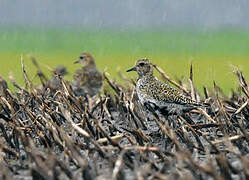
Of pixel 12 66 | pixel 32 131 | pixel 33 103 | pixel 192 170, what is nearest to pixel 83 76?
pixel 33 103

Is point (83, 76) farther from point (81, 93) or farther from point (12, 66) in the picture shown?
point (12, 66)

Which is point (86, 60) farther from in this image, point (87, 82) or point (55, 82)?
point (87, 82)

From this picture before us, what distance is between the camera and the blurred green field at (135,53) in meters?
16.6

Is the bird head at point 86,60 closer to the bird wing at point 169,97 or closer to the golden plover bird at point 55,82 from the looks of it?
the golden plover bird at point 55,82

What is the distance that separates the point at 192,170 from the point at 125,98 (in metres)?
2.89

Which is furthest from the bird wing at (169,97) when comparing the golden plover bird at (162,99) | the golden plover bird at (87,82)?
the golden plover bird at (87,82)

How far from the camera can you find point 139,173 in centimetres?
383

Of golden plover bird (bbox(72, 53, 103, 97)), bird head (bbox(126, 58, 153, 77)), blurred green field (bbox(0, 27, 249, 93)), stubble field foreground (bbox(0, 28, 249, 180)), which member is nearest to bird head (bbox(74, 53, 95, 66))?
golden plover bird (bbox(72, 53, 103, 97))

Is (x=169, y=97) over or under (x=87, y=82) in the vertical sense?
over

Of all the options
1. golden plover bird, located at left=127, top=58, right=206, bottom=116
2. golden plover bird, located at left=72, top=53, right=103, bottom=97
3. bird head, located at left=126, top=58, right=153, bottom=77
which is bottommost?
golden plover bird, located at left=72, top=53, right=103, bottom=97

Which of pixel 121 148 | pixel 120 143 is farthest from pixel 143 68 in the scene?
pixel 121 148

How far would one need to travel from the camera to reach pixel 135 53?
85.6 ft

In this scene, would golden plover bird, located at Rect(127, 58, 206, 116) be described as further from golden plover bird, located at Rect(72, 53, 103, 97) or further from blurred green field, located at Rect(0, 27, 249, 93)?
golden plover bird, located at Rect(72, 53, 103, 97)

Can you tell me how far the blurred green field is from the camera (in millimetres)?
16578
